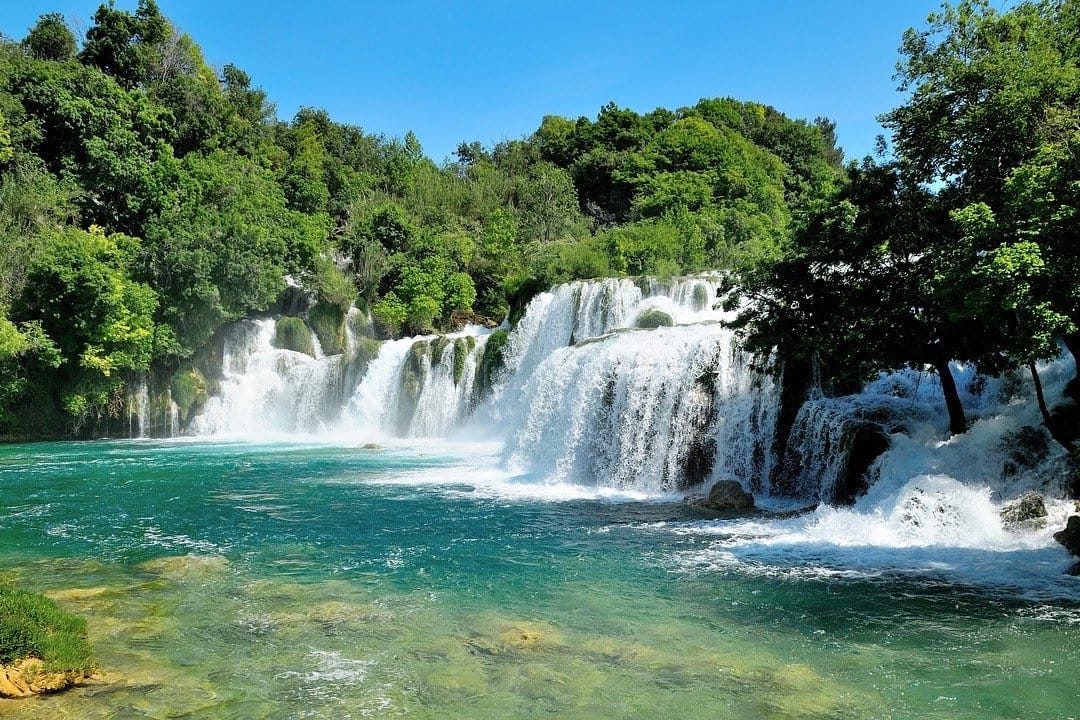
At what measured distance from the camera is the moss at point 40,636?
6.29 meters

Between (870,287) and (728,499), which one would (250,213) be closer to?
(728,499)

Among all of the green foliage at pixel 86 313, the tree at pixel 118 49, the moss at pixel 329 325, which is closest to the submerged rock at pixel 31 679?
A: the green foliage at pixel 86 313

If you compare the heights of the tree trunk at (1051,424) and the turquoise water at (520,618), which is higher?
the tree trunk at (1051,424)

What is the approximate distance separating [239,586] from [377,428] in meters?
20.8

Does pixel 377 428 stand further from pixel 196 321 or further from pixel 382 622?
pixel 382 622

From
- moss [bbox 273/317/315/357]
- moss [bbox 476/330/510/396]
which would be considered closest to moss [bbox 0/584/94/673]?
moss [bbox 476/330/510/396]

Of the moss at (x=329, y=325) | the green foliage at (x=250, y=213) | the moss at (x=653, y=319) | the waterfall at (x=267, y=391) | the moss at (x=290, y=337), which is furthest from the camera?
the moss at (x=329, y=325)

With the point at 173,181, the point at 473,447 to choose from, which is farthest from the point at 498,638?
the point at 173,181

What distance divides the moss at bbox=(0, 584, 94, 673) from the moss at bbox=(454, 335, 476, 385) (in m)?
22.2

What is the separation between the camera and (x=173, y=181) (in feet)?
119

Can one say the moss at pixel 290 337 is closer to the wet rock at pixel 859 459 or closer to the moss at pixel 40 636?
the wet rock at pixel 859 459

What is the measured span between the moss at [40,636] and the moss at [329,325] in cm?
2768

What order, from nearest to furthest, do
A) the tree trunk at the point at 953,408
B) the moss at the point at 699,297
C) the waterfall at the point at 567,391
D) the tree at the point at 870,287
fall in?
the tree at the point at 870,287, the tree trunk at the point at 953,408, the waterfall at the point at 567,391, the moss at the point at 699,297

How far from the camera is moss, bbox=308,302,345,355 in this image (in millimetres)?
34312
